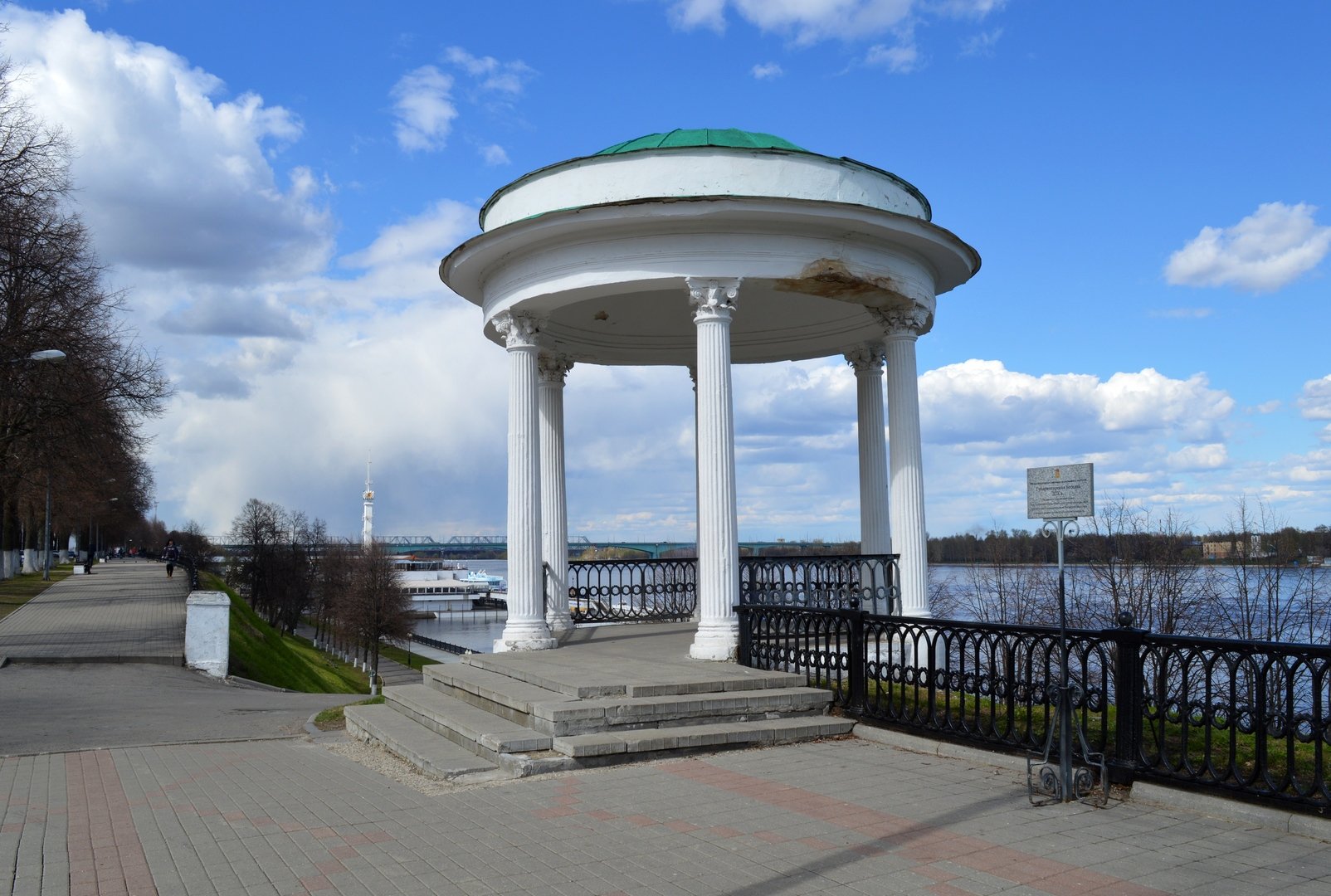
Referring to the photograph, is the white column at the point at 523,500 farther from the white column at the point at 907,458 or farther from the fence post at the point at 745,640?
the white column at the point at 907,458

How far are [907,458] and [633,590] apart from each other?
19.1 feet

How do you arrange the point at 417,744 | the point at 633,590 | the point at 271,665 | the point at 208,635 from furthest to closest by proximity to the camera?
the point at 271,665
the point at 208,635
the point at 633,590
the point at 417,744

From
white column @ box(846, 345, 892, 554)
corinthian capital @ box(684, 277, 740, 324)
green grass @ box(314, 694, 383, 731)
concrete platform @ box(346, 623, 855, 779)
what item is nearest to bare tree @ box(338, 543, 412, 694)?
green grass @ box(314, 694, 383, 731)

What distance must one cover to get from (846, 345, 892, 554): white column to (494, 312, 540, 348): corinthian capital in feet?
17.8

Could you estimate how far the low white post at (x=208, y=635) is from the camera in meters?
19.4

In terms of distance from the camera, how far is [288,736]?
11828 mm

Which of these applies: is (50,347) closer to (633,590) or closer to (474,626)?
(633,590)

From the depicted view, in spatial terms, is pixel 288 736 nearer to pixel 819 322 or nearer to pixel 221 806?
pixel 221 806

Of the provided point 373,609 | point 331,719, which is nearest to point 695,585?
point 331,719

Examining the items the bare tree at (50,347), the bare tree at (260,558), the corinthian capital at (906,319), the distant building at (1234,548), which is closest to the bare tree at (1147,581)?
the distant building at (1234,548)

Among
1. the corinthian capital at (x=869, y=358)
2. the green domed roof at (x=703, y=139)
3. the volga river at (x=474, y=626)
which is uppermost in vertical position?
the green domed roof at (x=703, y=139)

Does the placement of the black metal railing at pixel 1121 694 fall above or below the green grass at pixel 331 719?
above

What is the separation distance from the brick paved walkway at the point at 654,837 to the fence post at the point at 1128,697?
1.03 ft

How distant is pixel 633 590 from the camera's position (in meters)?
16.9
